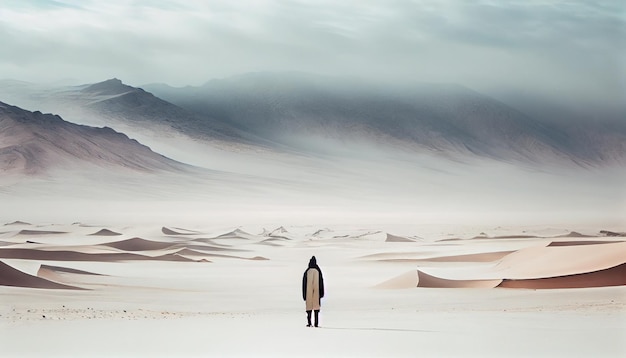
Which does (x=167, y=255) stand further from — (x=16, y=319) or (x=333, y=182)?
(x=333, y=182)

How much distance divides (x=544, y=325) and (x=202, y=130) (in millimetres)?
33193

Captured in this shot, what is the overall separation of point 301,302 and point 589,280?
3.39 m

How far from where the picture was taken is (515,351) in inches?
337

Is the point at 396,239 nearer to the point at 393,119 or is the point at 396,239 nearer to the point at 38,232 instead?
the point at 38,232

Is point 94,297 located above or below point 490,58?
below

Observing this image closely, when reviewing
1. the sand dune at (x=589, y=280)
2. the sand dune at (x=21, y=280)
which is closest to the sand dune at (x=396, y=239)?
the sand dune at (x=589, y=280)

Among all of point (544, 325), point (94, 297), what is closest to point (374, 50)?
point (94, 297)

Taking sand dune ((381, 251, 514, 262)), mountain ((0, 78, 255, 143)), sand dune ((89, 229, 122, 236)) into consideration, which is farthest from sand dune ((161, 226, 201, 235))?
sand dune ((381, 251, 514, 262))

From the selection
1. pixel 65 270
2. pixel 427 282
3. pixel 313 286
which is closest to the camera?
pixel 313 286

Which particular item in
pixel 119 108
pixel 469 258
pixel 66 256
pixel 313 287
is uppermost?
pixel 119 108

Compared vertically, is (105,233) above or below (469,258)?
above

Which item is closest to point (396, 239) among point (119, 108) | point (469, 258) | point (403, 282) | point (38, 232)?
point (469, 258)

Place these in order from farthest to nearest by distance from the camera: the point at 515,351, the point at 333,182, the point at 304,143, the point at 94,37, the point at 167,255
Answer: the point at 304,143 → the point at 333,182 → the point at 94,37 → the point at 167,255 → the point at 515,351

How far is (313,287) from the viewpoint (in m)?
9.16
